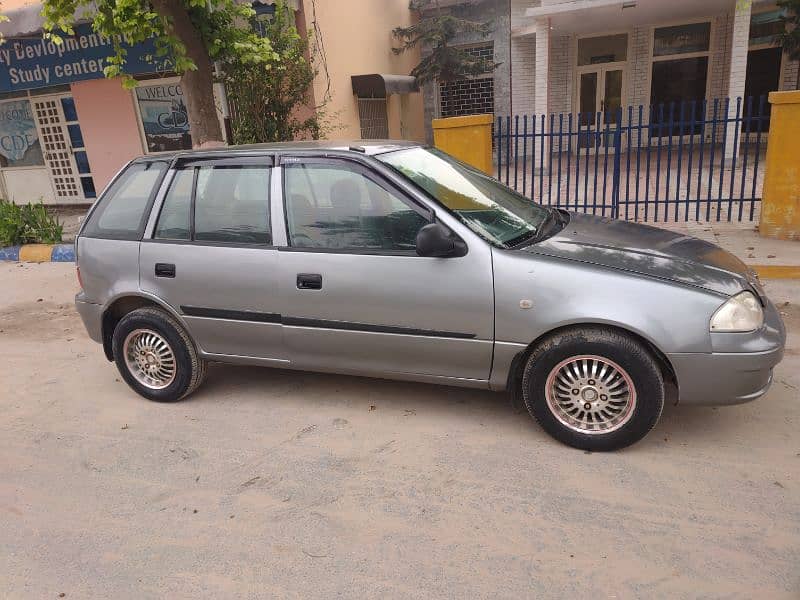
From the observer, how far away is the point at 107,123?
13.0 m

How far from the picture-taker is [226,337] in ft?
13.6

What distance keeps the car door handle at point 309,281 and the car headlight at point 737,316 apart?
2170 mm

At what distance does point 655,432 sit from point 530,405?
2.54 ft

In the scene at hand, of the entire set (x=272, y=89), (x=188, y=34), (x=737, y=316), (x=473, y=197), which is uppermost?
(x=188, y=34)

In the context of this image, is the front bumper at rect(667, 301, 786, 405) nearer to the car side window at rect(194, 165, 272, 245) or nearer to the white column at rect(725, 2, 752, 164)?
the car side window at rect(194, 165, 272, 245)

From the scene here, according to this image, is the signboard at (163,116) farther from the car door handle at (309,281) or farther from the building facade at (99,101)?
the car door handle at (309,281)

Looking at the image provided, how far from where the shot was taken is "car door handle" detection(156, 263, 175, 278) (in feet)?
13.6

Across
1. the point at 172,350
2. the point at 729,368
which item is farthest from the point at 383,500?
the point at 172,350

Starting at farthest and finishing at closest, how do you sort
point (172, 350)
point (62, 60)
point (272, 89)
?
point (62, 60)
point (272, 89)
point (172, 350)

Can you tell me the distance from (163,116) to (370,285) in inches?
422

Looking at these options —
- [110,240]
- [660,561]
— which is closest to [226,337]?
[110,240]

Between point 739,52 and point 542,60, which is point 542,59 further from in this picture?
point 739,52

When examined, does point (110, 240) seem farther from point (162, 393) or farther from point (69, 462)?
point (69, 462)

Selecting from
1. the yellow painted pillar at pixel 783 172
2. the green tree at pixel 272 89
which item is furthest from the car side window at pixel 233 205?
the yellow painted pillar at pixel 783 172
